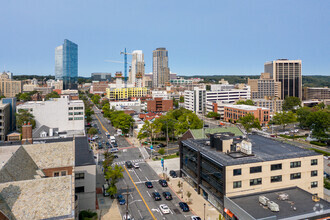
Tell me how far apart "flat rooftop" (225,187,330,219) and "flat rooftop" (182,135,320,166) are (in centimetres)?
495

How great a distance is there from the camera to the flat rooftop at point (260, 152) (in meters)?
40.8

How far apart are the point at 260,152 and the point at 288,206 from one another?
40.0 feet

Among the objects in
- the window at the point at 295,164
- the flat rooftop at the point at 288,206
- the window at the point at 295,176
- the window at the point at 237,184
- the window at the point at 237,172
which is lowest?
the flat rooftop at the point at 288,206

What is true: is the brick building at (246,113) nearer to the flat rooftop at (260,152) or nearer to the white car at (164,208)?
the flat rooftop at (260,152)

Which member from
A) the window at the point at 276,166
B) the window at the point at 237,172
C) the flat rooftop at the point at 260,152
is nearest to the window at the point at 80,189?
the flat rooftop at the point at 260,152

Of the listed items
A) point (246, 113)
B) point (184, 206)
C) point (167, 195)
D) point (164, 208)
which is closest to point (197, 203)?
point (184, 206)

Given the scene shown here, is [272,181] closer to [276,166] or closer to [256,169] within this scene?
[276,166]

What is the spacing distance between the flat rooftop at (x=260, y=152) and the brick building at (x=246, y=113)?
227 feet

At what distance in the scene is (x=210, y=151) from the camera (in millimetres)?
46125

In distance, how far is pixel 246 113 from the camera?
120188 millimetres

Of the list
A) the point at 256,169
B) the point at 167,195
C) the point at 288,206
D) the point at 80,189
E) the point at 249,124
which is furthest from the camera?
the point at 249,124

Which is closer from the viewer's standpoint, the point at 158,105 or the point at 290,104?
the point at 158,105

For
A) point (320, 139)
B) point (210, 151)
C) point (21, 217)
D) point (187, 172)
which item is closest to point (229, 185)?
point (210, 151)

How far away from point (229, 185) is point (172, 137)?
54670 mm
